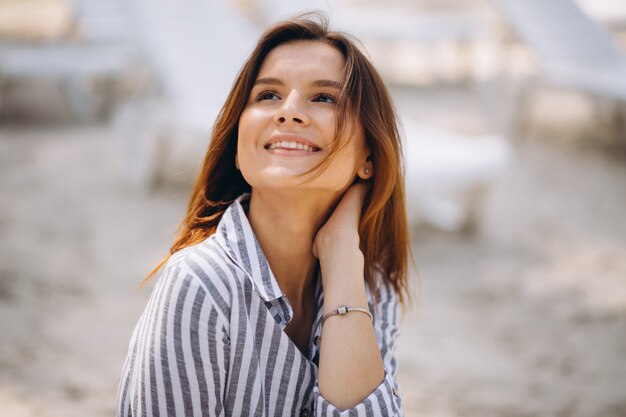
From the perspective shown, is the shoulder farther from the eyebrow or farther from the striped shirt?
the eyebrow

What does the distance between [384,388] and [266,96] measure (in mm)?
612

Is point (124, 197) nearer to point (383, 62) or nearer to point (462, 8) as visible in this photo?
point (383, 62)

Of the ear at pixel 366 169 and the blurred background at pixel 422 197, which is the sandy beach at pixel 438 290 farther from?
the ear at pixel 366 169

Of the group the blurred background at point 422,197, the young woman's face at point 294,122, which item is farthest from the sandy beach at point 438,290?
the young woman's face at point 294,122

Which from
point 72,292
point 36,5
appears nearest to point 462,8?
point 36,5

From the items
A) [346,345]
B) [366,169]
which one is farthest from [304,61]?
[346,345]

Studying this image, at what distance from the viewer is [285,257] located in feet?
4.76

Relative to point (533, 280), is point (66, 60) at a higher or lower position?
higher

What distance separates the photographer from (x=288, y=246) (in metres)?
1.44

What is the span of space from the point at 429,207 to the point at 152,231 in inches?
62.8

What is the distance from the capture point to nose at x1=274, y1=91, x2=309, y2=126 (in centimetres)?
132

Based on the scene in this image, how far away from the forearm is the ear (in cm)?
20

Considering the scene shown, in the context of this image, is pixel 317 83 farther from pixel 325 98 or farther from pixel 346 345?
pixel 346 345

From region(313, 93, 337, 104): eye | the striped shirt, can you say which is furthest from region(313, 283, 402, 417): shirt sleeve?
region(313, 93, 337, 104): eye
